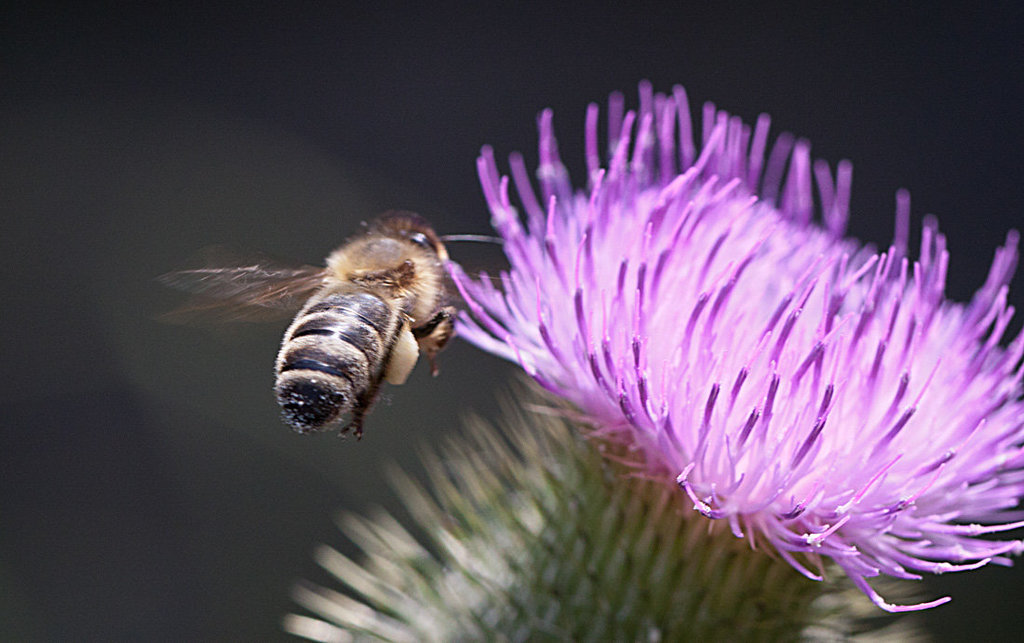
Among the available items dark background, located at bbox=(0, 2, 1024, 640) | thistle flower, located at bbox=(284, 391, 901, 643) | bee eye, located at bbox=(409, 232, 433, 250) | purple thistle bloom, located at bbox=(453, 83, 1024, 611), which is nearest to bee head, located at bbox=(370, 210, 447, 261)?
bee eye, located at bbox=(409, 232, 433, 250)

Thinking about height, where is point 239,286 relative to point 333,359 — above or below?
above

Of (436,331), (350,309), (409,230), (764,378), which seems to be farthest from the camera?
(409,230)

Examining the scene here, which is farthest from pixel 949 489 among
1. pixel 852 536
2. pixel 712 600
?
pixel 712 600

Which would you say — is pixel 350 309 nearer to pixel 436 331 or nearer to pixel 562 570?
pixel 436 331

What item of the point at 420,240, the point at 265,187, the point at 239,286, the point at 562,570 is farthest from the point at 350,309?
the point at 265,187

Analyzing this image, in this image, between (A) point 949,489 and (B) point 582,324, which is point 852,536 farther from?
(B) point 582,324

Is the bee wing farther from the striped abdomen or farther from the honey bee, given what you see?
the striped abdomen
